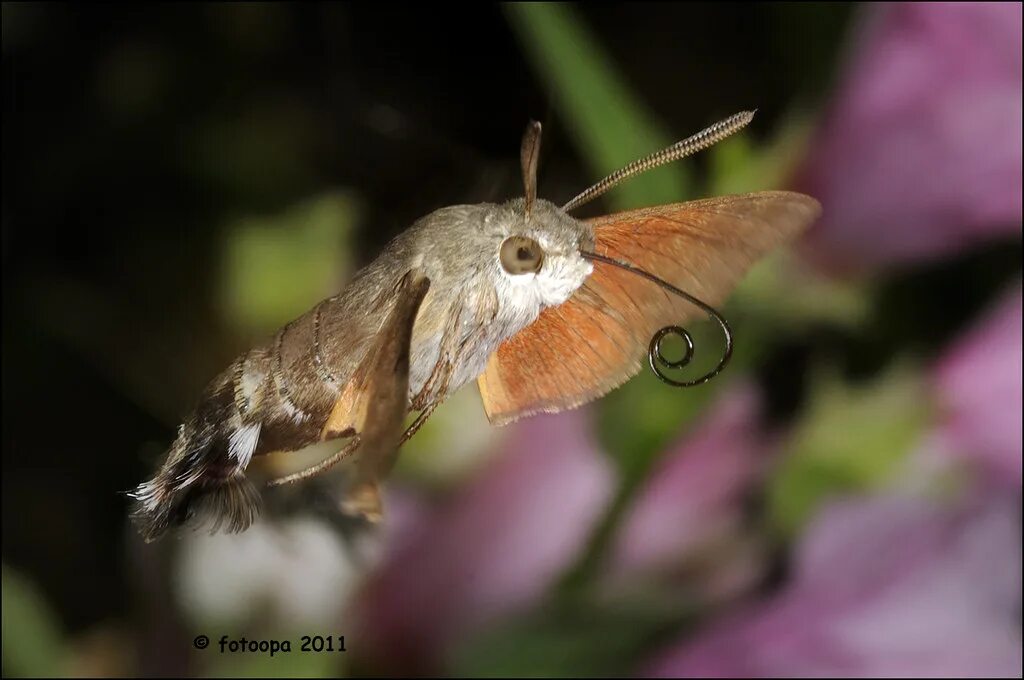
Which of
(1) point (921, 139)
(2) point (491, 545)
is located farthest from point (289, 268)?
(1) point (921, 139)

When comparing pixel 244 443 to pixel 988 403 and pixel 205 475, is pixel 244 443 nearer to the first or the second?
pixel 205 475

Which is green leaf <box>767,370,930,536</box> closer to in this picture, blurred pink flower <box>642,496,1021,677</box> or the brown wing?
blurred pink flower <box>642,496,1021,677</box>

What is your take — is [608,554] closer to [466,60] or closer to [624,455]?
[624,455]

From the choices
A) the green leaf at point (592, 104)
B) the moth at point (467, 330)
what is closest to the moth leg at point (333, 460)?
the moth at point (467, 330)

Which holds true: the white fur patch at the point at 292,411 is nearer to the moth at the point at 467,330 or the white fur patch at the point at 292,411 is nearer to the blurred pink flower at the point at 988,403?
the moth at the point at 467,330

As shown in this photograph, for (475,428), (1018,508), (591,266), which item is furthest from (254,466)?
(1018,508)

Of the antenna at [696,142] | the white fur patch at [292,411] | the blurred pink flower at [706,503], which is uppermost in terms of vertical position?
the blurred pink flower at [706,503]

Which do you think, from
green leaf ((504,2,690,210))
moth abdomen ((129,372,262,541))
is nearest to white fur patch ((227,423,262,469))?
moth abdomen ((129,372,262,541))
